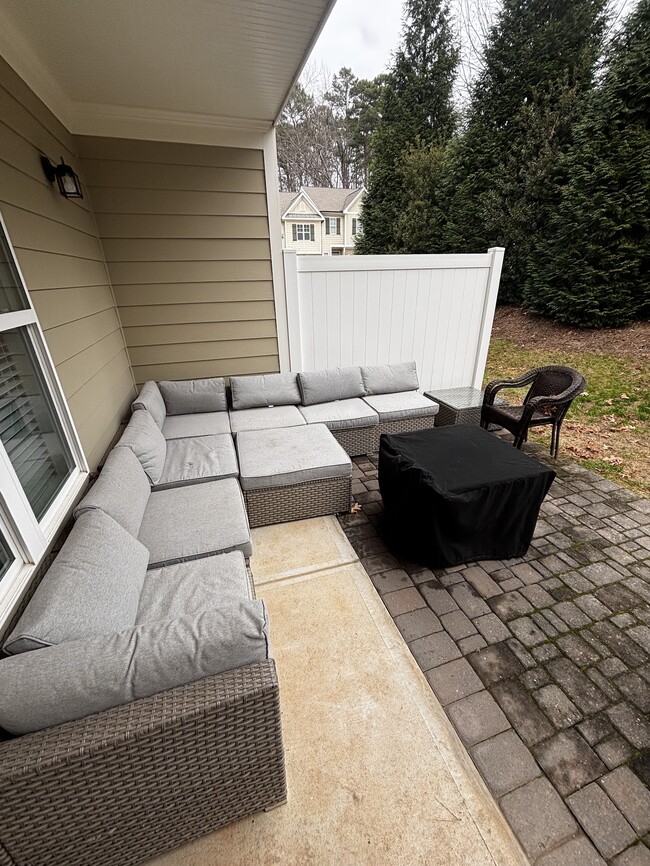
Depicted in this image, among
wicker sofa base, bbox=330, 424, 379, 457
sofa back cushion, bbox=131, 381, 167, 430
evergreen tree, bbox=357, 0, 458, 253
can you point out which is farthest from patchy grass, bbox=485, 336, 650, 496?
evergreen tree, bbox=357, 0, 458, 253

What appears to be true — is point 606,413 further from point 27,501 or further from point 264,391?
point 27,501

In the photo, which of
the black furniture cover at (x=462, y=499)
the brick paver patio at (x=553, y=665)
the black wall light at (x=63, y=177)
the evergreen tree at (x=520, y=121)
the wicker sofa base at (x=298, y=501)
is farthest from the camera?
the evergreen tree at (x=520, y=121)

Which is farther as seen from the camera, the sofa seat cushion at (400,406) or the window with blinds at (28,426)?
the sofa seat cushion at (400,406)

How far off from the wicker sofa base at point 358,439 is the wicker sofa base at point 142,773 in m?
Result: 2.60

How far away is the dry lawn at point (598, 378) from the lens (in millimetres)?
3754

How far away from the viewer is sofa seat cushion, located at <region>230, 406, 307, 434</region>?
11.6 feet

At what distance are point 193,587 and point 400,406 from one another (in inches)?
109

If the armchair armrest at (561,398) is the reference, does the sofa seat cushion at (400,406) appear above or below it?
below

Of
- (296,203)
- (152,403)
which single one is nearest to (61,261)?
(152,403)

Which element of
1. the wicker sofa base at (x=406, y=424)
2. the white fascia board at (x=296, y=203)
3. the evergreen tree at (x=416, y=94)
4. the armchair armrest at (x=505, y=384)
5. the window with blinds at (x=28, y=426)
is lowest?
the wicker sofa base at (x=406, y=424)

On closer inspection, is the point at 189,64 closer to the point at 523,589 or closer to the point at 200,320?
the point at 200,320

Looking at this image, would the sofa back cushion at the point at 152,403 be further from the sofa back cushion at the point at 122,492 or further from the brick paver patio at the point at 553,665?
the brick paver patio at the point at 553,665

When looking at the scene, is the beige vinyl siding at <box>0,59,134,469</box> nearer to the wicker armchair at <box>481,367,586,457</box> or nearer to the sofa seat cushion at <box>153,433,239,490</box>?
the sofa seat cushion at <box>153,433,239,490</box>

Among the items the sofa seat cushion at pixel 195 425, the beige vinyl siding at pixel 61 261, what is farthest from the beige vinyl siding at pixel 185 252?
the sofa seat cushion at pixel 195 425
